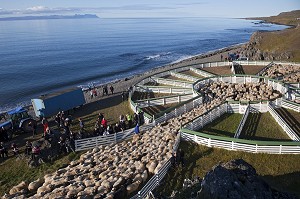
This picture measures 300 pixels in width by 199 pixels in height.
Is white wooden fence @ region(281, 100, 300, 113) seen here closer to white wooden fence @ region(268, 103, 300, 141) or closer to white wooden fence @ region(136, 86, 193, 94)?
white wooden fence @ region(268, 103, 300, 141)

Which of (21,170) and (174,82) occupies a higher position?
(174,82)

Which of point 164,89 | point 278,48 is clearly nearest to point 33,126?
point 164,89

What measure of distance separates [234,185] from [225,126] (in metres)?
15.6

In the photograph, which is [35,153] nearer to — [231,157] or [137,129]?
[137,129]

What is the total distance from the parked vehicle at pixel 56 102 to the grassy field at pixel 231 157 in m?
18.4

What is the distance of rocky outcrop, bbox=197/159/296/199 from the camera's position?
13.0 meters

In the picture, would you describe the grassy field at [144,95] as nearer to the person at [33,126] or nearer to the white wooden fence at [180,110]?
the white wooden fence at [180,110]

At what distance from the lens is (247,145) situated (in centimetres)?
2283

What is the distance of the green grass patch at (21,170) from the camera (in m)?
22.1

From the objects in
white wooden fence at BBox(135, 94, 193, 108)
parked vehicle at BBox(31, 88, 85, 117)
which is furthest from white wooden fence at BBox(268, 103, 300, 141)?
parked vehicle at BBox(31, 88, 85, 117)

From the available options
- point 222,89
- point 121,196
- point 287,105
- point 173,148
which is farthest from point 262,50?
point 121,196

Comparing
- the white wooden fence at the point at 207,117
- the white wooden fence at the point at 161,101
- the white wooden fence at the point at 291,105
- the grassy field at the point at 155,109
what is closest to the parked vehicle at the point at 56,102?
the white wooden fence at the point at 161,101

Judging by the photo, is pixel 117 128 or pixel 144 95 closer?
pixel 117 128

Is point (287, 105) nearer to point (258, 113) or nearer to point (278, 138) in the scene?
point (258, 113)
